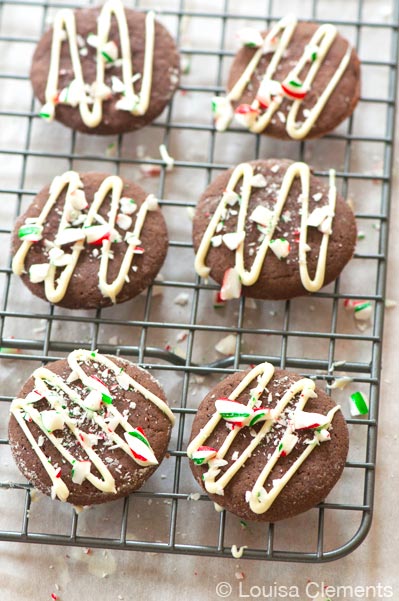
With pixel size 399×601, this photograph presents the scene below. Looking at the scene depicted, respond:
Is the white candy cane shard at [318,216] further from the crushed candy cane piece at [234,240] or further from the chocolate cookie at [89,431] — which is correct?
the chocolate cookie at [89,431]

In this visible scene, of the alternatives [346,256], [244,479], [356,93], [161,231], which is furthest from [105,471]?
[356,93]

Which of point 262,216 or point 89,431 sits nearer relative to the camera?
point 89,431

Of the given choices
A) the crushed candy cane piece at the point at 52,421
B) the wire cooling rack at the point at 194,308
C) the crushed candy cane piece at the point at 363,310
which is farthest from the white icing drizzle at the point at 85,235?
the crushed candy cane piece at the point at 363,310

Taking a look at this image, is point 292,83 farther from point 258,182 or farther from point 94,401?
point 94,401

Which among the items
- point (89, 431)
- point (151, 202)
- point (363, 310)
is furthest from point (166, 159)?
point (89, 431)

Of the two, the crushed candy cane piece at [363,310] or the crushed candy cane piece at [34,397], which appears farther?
the crushed candy cane piece at [363,310]

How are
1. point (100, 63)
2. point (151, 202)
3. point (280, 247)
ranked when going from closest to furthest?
point (280, 247), point (151, 202), point (100, 63)

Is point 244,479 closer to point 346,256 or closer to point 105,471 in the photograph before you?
point 105,471
